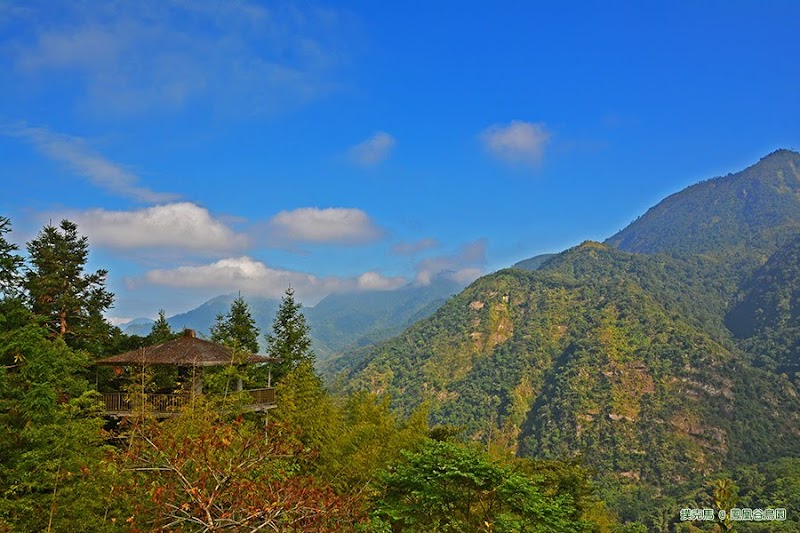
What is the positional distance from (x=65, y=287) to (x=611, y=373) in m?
90.3

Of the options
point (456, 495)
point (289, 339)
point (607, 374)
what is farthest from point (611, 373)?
point (456, 495)

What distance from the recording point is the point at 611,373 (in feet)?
312

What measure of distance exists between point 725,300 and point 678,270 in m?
17.7

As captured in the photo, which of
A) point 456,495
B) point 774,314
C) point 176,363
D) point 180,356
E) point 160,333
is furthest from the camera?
point 774,314

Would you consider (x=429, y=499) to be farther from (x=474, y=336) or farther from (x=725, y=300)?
(x=725, y=300)

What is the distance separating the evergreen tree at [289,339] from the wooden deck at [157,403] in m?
10.9

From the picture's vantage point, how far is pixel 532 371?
111000 millimetres

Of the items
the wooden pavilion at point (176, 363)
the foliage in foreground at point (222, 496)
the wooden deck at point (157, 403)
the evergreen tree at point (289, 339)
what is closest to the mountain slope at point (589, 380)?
the evergreen tree at point (289, 339)

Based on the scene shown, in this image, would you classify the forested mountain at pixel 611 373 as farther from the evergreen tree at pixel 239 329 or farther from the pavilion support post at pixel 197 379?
the pavilion support post at pixel 197 379

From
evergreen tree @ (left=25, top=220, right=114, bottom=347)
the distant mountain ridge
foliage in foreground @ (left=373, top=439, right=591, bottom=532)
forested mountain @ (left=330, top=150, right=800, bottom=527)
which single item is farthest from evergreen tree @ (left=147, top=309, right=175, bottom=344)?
the distant mountain ridge

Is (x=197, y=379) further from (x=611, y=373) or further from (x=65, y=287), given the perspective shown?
(x=611, y=373)

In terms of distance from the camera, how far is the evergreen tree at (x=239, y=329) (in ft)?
101

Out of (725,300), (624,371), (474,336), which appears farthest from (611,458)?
(725,300)

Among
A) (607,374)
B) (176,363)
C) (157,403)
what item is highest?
(176,363)
